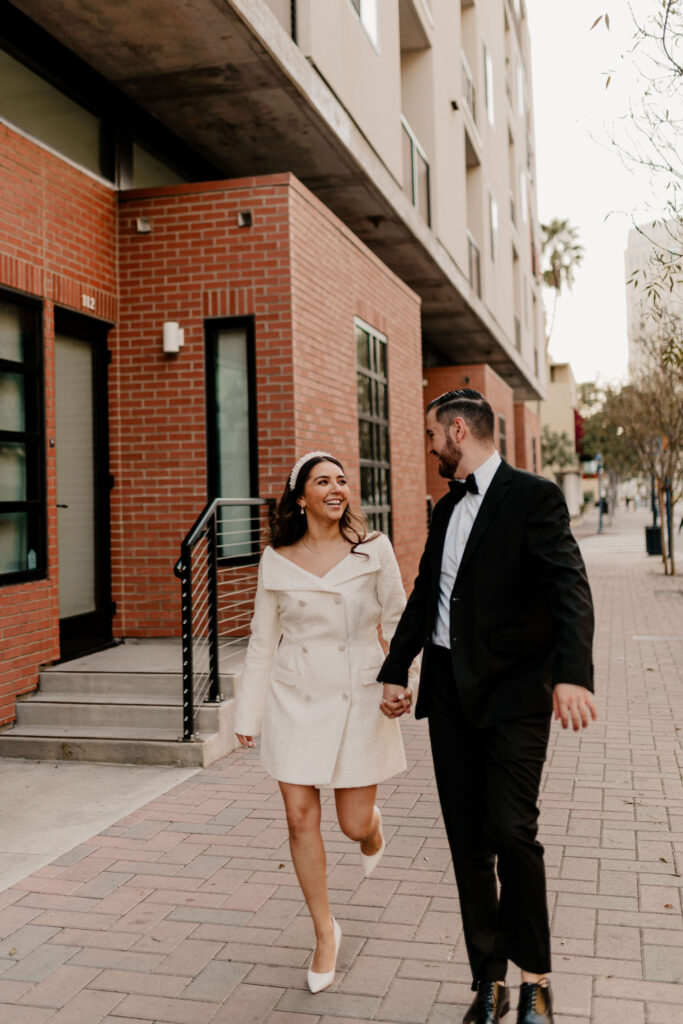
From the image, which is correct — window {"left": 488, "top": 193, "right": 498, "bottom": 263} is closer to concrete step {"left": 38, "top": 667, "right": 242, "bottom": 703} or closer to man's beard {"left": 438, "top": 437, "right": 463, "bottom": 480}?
concrete step {"left": 38, "top": 667, "right": 242, "bottom": 703}

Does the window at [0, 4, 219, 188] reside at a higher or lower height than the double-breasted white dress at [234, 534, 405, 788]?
higher

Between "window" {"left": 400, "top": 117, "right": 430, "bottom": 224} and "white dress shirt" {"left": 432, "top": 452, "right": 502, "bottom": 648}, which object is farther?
"window" {"left": 400, "top": 117, "right": 430, "bottom": 224}

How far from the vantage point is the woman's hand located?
3.50 meters

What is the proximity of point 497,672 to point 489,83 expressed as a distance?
20391mm

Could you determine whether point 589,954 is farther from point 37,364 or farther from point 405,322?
point 405,322

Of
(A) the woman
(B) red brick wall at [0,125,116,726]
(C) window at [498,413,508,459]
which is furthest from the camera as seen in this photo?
(C) window at [498,413,508,459]

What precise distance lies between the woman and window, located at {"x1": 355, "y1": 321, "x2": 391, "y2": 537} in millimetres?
7232

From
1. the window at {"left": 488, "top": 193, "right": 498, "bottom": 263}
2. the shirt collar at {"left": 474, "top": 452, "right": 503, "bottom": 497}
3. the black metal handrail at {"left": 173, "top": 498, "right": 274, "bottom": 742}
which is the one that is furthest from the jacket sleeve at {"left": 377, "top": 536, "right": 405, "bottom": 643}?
the window at {"left": 488, "top": 193, "right": 498, "bottom": 263}

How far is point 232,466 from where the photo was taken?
9.02m

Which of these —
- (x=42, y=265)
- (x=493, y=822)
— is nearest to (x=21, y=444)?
(x=42, y=265)

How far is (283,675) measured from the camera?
368 cm

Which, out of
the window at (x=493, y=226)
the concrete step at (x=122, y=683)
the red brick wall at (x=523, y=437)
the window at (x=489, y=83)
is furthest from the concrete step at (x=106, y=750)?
the red brick wall at (x=523, y=437)

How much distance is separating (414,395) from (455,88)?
230 inches

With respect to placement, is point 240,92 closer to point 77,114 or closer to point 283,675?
point 77,114
